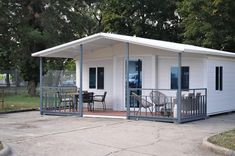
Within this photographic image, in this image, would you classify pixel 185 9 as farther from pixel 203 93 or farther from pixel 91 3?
pixel 203 93

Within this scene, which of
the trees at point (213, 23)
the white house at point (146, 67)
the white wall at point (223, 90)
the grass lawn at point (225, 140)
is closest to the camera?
the grass lawn at point (225, 140)

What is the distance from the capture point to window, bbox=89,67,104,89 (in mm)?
20930

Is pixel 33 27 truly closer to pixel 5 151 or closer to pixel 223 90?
pixel 223 90

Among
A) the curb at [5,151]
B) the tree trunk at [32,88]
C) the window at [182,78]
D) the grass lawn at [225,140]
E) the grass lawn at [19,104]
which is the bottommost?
the curb at [5,151]

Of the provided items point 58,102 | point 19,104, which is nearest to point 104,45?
point 58,102

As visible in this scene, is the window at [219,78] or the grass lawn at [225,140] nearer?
the grass lawn at [225,140]

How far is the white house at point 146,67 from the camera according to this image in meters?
17.8

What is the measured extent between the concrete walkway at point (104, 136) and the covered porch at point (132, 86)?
0.76 m

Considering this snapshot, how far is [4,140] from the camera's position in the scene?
11672 millimetres

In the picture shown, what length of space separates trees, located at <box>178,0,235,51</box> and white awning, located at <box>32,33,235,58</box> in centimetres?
955

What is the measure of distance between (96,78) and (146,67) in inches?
126

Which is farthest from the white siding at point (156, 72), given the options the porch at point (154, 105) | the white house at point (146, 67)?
the porch at point (154, 105)

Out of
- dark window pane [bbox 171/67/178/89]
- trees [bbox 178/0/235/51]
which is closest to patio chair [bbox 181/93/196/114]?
dark window pane [bbox 171/67/178/89]

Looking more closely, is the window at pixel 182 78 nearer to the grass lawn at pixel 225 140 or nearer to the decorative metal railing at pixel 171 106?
the decorative metal railing at pixel 171 106
